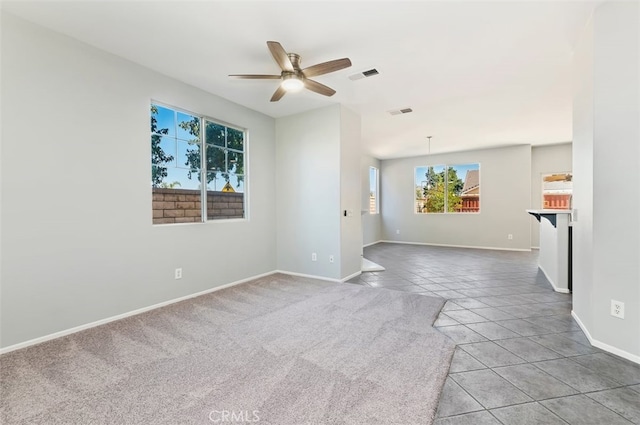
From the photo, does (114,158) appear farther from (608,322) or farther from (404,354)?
(608,322)

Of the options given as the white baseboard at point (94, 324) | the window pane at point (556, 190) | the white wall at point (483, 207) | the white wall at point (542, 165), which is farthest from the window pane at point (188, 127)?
the window pane at point (556, 190)

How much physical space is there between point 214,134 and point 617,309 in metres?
4.55

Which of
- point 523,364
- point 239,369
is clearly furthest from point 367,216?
point 239,369

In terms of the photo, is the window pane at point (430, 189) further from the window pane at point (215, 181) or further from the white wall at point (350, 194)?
the window pane at point (215, 181)

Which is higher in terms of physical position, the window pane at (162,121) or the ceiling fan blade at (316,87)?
the ceiling fan blade at (316,87)

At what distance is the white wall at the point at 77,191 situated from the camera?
2.26 metres

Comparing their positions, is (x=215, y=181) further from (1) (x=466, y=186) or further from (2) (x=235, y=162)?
(1) (x=466, y=186)

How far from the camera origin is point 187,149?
3605 mm

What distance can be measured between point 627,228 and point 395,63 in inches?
97.0

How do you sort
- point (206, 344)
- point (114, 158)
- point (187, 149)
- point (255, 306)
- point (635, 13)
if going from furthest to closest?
1. point (187, 149)
2. point (255, 306)
3. point (114, 158)
4. point (206, 344)
5. point (635, 13)

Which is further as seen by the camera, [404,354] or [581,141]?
[581,141]

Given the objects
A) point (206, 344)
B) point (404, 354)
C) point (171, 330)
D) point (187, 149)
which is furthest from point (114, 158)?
point (404, 354)

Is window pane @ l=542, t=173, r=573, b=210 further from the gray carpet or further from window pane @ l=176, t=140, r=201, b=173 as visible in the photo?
window pane @ l=176, t=140, r=201, b=173

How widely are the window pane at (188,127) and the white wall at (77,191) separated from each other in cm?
14
